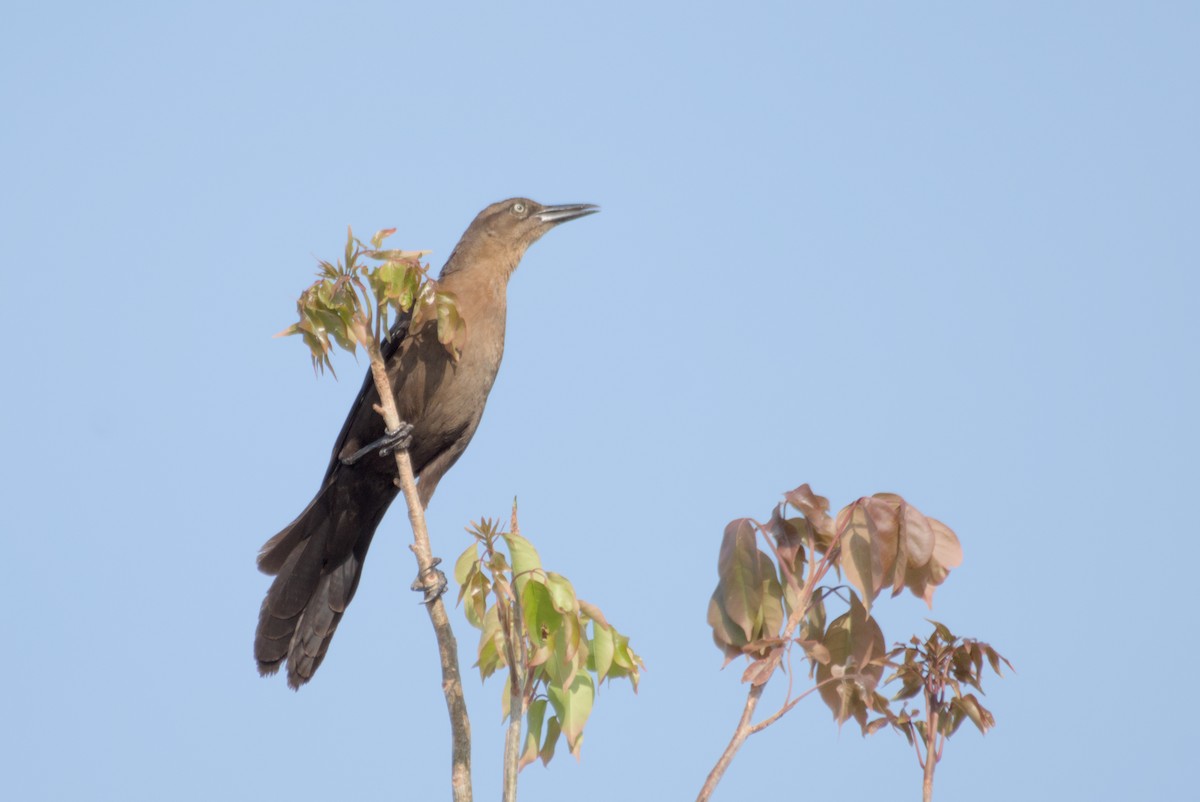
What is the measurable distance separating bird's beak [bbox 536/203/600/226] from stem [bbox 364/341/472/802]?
311cm

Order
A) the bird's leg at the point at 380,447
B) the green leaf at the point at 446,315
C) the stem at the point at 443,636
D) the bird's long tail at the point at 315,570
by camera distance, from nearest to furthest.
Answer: the stem at the point at 443,636 → the green leaf at the point at 446,315 → the bird's leg at the point at 380,447 → the bird's long tail at the point at 315,570

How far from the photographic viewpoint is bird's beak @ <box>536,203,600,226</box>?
672cm

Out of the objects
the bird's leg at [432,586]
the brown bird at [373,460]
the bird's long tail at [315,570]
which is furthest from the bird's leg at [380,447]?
the bird's leg at [432,586]

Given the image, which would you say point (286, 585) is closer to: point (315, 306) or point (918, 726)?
point (315, 306)

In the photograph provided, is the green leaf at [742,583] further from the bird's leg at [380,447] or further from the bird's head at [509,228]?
the bird's head at [509,228]

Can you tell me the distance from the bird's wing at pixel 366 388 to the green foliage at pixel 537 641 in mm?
3106

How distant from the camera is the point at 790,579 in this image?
2.35 metres

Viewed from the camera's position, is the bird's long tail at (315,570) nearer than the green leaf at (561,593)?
No

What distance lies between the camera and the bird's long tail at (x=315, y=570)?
5.79 metres

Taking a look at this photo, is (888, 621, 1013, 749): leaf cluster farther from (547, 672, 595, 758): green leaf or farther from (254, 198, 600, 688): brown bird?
(254, 198, 600, 688): brown bird

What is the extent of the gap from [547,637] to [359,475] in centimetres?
356

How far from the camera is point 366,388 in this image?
5.97m

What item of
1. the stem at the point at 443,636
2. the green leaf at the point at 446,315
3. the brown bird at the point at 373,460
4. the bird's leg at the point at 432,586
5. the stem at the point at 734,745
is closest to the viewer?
the stem at the point at 734,745

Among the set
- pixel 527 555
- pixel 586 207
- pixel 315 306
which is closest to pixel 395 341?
pixel 586 207
